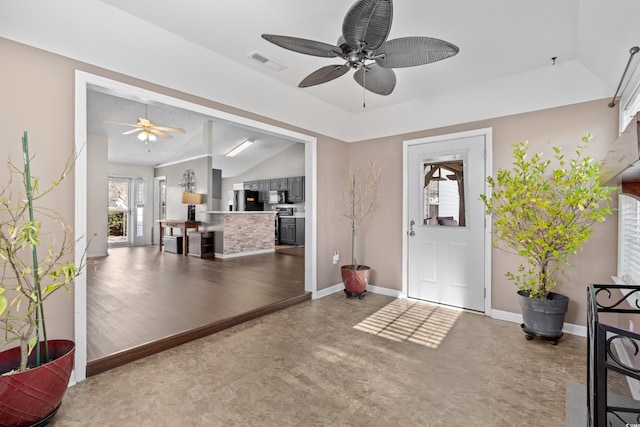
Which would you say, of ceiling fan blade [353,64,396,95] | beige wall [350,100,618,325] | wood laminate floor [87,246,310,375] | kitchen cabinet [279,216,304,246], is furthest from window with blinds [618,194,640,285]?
kitchen cabinet [279,216,304,246]

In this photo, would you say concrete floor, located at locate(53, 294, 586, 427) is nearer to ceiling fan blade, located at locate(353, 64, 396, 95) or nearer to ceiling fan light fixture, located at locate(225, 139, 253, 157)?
ceiling fan blade, located at locate(353, 64, 396, 95)

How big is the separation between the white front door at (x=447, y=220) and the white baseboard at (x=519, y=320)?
0.18 meters

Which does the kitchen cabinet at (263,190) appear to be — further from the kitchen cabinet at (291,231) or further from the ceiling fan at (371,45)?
the ceiling fan at (371,45)

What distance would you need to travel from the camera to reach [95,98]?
210 inches

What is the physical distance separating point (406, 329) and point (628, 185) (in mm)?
2384

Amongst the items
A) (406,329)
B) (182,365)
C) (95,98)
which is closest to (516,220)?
(406,329)

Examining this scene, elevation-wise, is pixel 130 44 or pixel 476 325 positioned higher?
pixel 130 44

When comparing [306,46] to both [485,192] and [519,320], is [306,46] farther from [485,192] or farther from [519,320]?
[519,320]

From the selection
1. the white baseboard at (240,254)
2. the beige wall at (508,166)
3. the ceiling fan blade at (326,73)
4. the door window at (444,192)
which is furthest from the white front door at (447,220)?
the white baseboard at (240,254)

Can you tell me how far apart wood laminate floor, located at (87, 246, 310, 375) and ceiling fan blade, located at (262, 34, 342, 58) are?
2548 mm

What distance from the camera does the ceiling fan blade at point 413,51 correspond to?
5.90ft

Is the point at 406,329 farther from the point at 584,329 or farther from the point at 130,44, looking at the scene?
the point at 130,44

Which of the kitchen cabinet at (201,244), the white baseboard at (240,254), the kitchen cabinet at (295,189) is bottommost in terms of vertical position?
the white baseboard at (240,254)

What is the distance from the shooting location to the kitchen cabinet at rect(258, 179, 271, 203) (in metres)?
9.91
